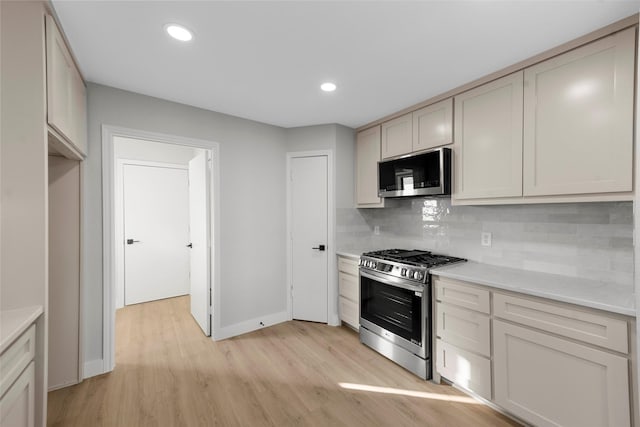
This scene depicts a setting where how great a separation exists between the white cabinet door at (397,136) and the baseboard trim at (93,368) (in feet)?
10.5

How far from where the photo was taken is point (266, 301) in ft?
10.5

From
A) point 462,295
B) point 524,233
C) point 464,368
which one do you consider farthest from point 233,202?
point 524,233

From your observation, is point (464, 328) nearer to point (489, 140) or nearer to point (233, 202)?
point (489, 140)

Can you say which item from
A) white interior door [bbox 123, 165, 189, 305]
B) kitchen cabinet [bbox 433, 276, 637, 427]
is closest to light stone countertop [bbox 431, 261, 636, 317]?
kitchen cabinet [bbox 433, 276, 637, 427]

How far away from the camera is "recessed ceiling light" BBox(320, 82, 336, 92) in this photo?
222 cm

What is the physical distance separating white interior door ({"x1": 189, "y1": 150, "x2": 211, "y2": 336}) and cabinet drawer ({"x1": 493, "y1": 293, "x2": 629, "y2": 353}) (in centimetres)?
263

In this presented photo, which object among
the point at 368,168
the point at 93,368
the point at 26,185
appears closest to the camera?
the point at 26,185

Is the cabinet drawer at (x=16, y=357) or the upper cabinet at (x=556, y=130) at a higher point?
the upper cabinet at (x=556, y=130)

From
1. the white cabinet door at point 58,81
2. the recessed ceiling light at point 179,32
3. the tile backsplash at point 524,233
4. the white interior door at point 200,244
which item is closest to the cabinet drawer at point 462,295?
the tile backsplash at point 524,233

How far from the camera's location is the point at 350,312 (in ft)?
9.97

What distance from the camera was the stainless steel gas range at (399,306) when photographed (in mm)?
2180

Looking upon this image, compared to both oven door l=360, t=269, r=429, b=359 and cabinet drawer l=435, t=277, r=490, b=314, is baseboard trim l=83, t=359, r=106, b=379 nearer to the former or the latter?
oven door l=360, t=269, r=429, b=359

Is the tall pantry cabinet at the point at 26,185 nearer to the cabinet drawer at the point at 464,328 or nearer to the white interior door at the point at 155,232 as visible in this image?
the cabinet drawer at the point at 464,328

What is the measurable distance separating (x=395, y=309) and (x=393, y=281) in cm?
26
